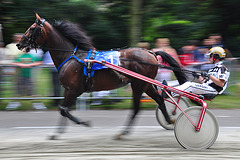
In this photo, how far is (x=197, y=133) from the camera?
17.2 feet

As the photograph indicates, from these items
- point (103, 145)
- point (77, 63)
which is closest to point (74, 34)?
point (77, 63)

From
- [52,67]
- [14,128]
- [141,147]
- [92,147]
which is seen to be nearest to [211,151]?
[141,147]

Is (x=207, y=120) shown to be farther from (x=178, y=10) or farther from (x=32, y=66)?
(x=178, y=10)

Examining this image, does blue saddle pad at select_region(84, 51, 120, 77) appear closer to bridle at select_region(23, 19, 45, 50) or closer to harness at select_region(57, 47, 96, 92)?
harness at select_region(57, 47, 96, 92)

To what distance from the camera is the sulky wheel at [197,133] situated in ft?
17.1

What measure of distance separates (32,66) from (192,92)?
14.5 ft

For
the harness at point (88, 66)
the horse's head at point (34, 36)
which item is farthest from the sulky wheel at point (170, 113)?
the horse's head at point (34, 36)

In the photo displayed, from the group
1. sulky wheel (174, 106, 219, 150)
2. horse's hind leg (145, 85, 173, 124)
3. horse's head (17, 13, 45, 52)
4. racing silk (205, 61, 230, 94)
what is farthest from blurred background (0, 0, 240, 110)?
sulky wheel (174, 106, 219, 150)

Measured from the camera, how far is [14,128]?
6.90 metres

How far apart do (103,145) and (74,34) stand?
2016 mm

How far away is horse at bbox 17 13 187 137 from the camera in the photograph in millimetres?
5828

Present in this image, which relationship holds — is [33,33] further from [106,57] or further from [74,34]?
[106,57]

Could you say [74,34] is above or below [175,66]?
above

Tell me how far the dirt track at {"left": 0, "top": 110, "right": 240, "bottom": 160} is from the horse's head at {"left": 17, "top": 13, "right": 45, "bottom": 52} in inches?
62.8
